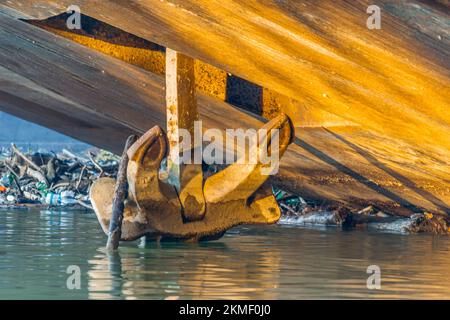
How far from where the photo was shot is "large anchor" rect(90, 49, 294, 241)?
40.2 feet

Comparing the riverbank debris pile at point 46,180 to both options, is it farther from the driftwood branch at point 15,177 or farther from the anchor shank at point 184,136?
the anchor shank at point 184,136

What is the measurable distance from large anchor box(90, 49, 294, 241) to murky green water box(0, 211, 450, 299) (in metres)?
0.28

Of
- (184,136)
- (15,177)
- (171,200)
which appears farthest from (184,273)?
(15,177)

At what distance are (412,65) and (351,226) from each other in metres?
8.03

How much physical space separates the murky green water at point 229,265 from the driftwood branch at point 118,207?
0.23 metres

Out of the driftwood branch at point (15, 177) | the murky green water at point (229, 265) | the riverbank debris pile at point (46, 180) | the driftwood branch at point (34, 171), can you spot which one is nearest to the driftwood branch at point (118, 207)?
the murky green water at point (229, 265)

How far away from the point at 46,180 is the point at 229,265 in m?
10.8

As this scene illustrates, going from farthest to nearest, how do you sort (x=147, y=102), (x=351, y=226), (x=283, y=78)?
(x=351, y=226)
(x=147, y=102)
(x=283, y=78)

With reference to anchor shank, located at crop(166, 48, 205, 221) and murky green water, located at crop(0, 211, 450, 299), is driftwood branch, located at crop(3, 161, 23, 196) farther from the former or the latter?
anchor shank, located at crop(166, 48, 205, 221)

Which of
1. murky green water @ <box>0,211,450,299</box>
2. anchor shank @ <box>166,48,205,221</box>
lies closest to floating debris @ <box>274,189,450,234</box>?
murky green water @ <box>0,211,450,299</box>

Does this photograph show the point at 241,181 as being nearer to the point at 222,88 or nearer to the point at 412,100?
the point at 222,88

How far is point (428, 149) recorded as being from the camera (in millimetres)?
11820

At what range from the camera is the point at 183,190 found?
12664 millimetres

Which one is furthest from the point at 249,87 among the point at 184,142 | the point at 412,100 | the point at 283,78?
the point at 412,100
